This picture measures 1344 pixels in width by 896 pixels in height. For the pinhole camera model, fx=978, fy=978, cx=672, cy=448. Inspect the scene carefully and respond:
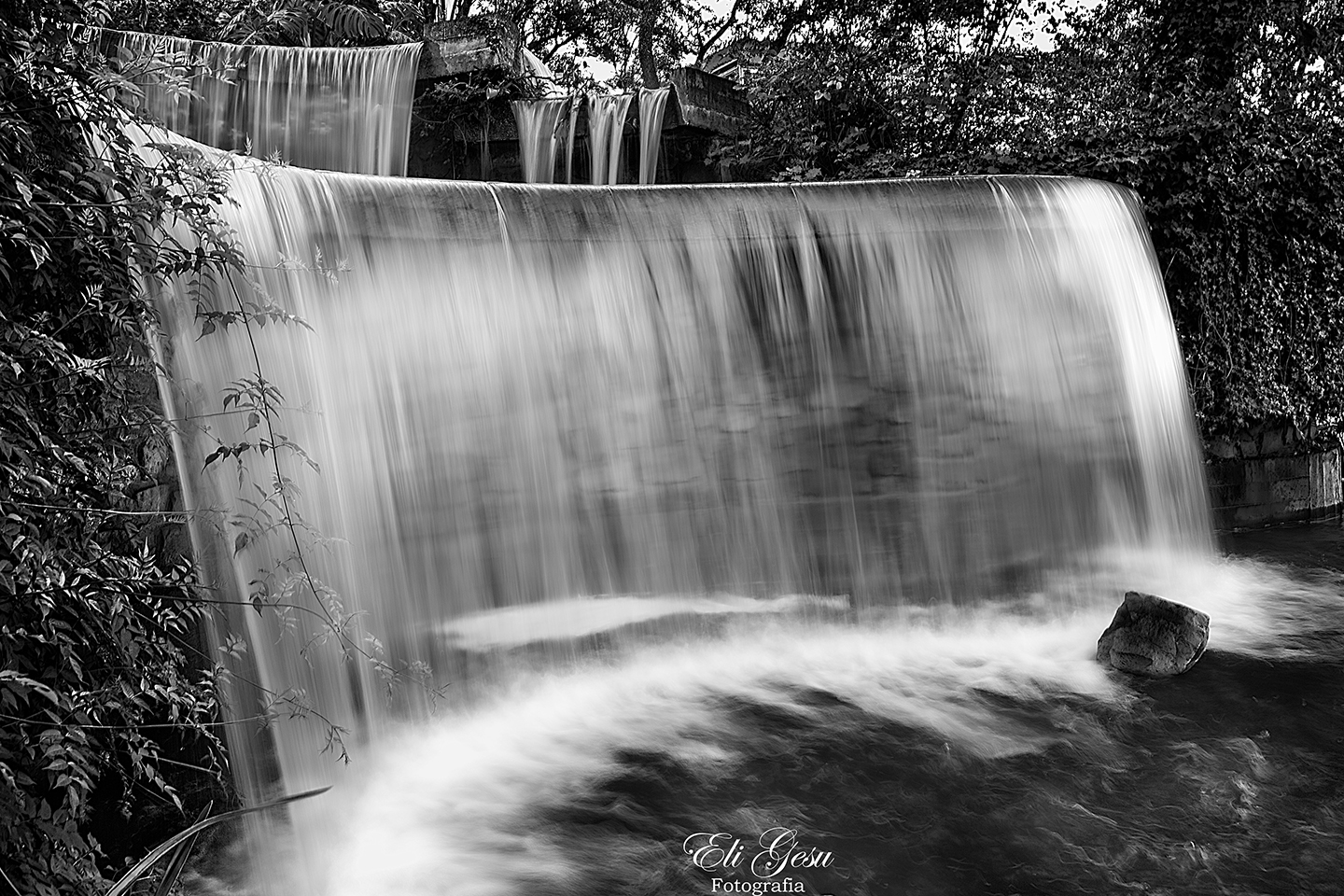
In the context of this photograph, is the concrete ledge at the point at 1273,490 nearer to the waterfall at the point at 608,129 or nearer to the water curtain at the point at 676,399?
the water curtain at the point at 676,399

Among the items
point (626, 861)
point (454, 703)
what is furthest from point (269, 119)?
point (626, 861)

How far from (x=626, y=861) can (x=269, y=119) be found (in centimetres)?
943

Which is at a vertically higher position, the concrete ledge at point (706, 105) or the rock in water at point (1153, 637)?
the concrete ledge at point (706, 105)

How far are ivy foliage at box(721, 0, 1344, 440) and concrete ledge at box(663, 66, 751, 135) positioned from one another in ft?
0.86

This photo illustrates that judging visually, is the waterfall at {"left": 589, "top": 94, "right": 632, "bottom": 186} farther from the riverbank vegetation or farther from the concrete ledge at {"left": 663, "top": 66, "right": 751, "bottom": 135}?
the riverbank vegetation

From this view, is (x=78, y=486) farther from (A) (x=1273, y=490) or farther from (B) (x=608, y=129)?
(A) (x=1273, y=490)

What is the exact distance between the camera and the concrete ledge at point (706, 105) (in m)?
11.4

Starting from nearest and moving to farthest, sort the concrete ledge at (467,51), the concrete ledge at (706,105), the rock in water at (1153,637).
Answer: the rock in water at (1153,637)
the concrete ledge at (467,51)
the concrete ledge at (706,105)

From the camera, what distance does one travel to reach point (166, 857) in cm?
338

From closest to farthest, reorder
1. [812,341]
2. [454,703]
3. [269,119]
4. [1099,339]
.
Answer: [454,703], [812,341], [1099,339], [269,119]

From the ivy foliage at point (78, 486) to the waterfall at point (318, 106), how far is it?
7567 mm

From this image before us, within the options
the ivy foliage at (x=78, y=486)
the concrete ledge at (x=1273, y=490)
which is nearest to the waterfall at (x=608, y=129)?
the concrete ledge at (x=1273, y=490)

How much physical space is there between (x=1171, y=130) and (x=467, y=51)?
7.31m

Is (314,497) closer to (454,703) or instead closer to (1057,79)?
(454,703)
